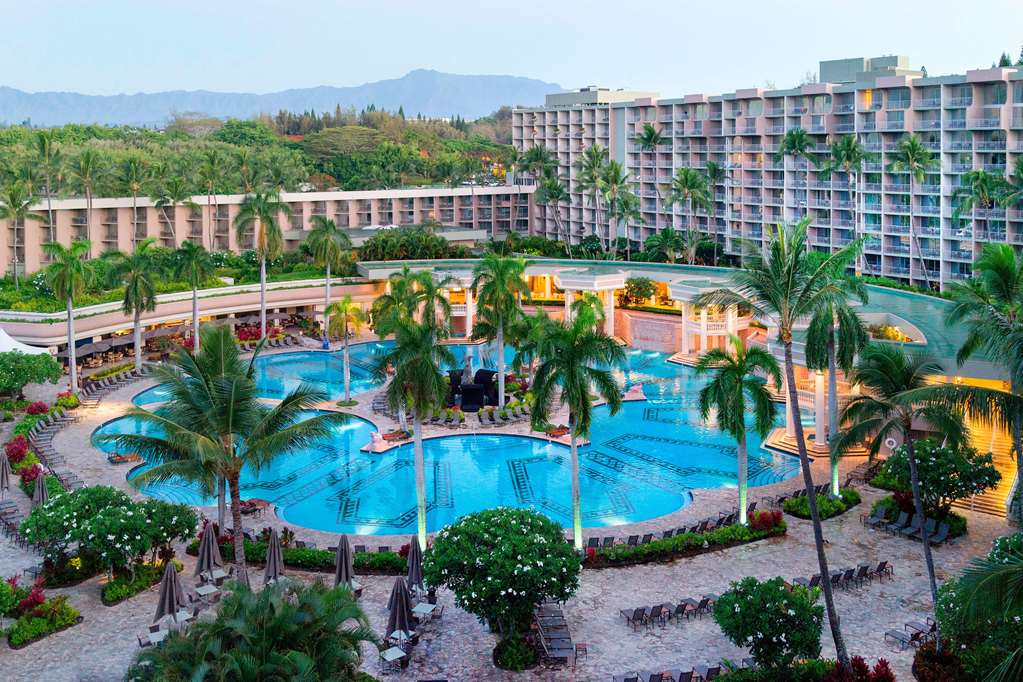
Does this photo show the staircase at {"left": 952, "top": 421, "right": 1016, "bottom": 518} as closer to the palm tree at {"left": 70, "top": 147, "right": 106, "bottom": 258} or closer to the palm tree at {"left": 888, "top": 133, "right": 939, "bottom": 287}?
the palm tree at {"left": 888, "top": 133, "right": 939, "bottom": 287}

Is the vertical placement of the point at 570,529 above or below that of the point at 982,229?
below

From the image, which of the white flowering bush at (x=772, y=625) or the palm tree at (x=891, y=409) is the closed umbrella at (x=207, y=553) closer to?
the white flowering bush at (x=772, y=625)

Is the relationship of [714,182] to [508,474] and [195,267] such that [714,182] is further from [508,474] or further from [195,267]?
[508,474]

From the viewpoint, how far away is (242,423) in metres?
25.5

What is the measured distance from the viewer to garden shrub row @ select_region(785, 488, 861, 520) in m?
33.1

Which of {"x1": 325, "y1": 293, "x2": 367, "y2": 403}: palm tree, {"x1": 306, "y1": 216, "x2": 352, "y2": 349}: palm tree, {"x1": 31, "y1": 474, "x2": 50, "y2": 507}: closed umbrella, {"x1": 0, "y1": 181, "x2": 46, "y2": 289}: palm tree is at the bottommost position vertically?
{"x1": 31, "y1": 474, "x2": 50, "y2": 507}: closed umbrella

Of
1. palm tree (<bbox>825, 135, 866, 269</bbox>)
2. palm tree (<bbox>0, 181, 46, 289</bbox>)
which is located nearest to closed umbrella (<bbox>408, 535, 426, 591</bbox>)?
palm tree (<bbox>0, 181, 46, 289</bbox>)

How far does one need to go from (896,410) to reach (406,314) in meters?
22.2

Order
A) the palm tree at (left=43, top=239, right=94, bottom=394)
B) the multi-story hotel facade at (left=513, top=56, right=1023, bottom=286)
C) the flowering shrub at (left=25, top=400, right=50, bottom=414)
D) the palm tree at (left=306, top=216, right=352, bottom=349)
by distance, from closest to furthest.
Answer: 1. the flowering shrub at (left=25, top=400, right=50, bottom=414)
2. the palm tree at (left=43, top=239, right=94, bottom=394)
3. the palm tree at (left=306, top=216, right=352, bottom=349)
4. the multi-story hotel facade at (left=513, top=56, right=1023, bottom=286)

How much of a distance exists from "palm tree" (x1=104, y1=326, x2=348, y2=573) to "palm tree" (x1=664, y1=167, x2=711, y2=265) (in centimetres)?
5132

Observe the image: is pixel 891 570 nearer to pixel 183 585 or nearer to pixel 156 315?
pixel 183 585

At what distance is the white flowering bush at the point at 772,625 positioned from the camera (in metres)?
→ 22.5

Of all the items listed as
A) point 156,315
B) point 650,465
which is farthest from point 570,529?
point 156,315

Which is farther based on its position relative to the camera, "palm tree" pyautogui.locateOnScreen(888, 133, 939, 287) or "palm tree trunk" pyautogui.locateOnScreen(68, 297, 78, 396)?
"palm tree" pyautogui.locateOnScreen(888, 133, 939, 287)
